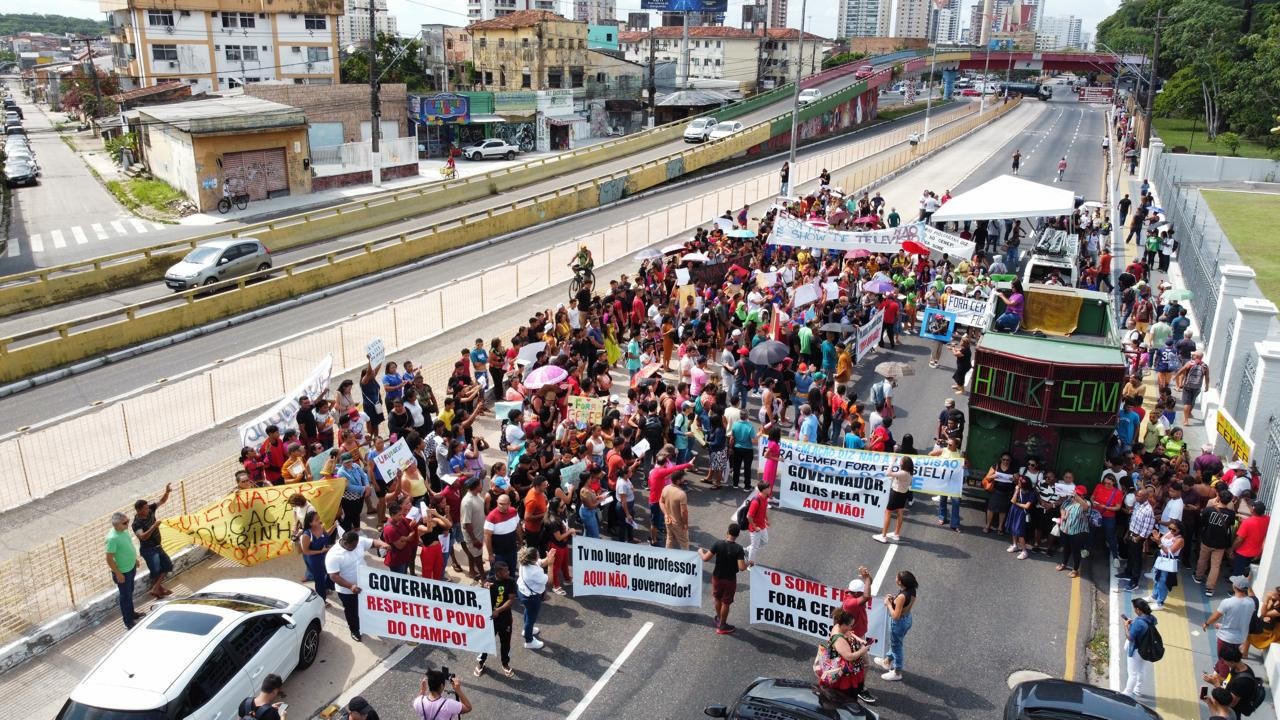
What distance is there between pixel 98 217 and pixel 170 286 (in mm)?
19136

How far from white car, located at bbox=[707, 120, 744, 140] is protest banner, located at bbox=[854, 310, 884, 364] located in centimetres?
3859

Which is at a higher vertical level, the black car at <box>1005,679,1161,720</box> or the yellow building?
the yellow building

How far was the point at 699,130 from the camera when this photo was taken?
6159 centimetres

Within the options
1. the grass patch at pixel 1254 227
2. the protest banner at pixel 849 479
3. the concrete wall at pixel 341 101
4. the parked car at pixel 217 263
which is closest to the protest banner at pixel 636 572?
A: the protest banner at pixel 849 479

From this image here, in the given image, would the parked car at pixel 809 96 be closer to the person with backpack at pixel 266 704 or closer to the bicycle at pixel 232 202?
the bicycle at pixel 232 202

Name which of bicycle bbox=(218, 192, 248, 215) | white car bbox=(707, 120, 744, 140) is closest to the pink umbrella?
bicycle bbox=(218, 192, 248, 215)

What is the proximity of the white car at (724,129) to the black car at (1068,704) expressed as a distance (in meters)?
52.7

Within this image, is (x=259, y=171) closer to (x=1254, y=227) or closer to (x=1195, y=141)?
(x=1254, y=227)

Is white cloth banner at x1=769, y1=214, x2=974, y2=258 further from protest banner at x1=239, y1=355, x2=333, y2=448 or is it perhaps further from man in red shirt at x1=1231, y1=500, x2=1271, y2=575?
protest banner at x1=239, y1=355, x2=333, y2=448

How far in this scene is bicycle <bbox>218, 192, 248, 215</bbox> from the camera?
43.2 m

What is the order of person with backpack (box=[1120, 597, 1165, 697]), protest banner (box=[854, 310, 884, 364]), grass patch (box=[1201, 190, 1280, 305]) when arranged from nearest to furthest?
person with backpack (box=[1120, 597, 1165, 697])
protest banner (box=[854, 310, 884, 364])
grass patch (box=[1201, 190, 1280, 305])

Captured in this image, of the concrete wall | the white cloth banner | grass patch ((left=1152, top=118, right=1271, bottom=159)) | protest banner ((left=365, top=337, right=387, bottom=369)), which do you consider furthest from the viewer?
grass patch ((left=1152, top=118, right=1271, bottom=159))

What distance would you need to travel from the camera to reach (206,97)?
183ft

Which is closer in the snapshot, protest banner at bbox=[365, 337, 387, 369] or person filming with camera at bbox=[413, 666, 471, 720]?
person filming with camera at bbox=[413, 666, 471, 720]
